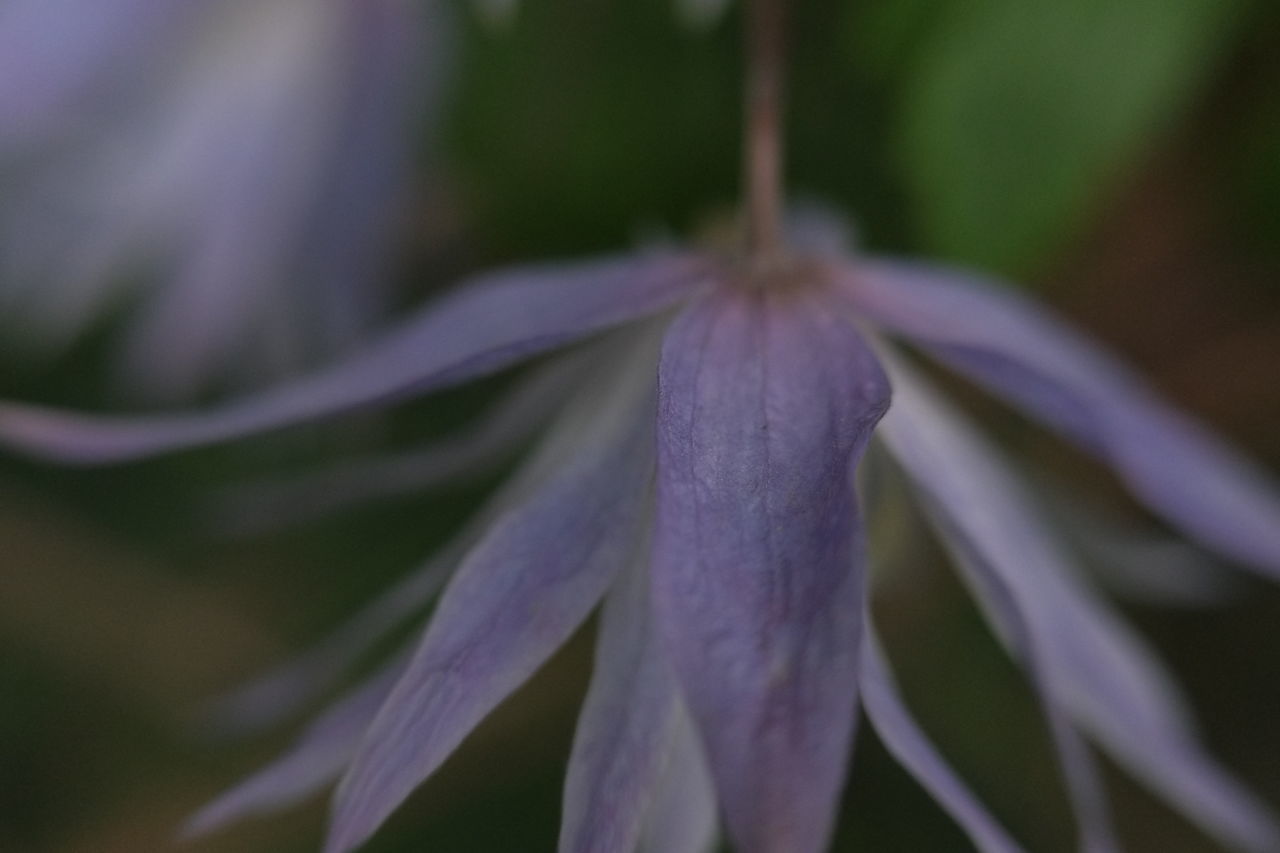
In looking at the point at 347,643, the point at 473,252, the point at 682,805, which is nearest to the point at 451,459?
the point at 347,643

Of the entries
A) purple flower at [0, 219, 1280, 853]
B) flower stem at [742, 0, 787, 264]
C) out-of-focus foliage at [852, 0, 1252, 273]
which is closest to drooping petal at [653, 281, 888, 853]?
purple flower at [0, 219, 1280, 853]

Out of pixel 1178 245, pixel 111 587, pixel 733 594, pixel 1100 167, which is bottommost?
pixel 733 594

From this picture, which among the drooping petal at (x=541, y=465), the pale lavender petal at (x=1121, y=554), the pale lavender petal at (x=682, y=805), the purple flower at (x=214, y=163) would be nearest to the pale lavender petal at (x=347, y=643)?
the drooping petal at (x=541, y=465)

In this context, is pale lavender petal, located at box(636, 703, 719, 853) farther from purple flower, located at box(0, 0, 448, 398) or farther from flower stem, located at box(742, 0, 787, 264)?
purple flower, located at box(0, 0, 448, 398)

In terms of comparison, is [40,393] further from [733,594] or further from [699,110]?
A: [733,594]

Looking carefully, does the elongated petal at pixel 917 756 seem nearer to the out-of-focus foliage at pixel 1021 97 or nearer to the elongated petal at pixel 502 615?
the elongated petal at pixel 502 615

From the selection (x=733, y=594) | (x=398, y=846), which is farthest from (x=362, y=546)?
(x=733, y=594)
